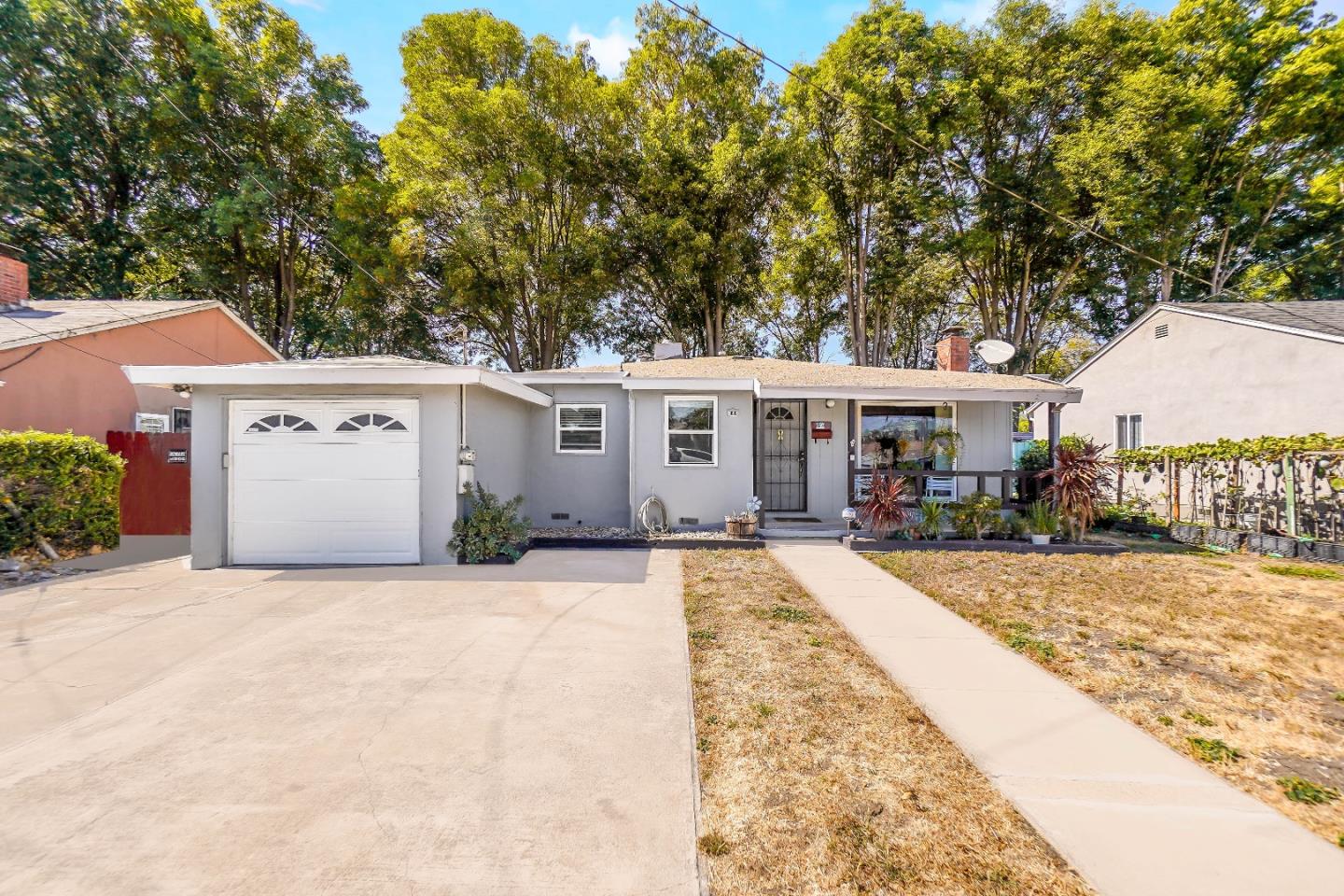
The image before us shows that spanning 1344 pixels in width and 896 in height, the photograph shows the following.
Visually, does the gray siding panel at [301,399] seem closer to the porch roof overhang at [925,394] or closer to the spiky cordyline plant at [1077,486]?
the porch roof overhang at [925,394]

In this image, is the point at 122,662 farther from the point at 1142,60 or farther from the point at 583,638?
the point at 1142,60

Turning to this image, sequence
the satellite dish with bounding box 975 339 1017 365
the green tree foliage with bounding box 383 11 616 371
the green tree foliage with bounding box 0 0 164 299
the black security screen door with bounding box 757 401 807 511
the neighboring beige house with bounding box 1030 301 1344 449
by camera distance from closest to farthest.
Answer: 1. the neighboring beige house with bounding box 1030 301 1344 449
2. the black security screen door with bounding box 757 401 807 511
3. the satellite dish with bounding box 975 339 1017 365
4. the green tree foliage with bounding box 0 0 164 299
5. the green tree foliage with bounding box 383 11 616 371

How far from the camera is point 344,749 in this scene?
2932 mm

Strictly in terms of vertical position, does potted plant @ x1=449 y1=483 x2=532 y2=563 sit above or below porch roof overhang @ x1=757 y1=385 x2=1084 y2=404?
below

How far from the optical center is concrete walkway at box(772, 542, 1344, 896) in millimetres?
2082

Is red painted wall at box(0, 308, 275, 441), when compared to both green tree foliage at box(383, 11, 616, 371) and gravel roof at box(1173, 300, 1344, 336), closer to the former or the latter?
green tree foliage at box(383, 11, 616, 371)

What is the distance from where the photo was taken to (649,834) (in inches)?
90.6

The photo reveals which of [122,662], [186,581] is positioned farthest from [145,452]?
[122,662]

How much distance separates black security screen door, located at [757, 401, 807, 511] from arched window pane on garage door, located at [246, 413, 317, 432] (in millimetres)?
7553

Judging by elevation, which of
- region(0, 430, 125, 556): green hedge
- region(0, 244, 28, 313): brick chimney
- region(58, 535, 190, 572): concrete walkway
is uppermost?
region(0, 244, 28, 313): brick chimney

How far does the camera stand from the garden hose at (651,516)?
9352mm

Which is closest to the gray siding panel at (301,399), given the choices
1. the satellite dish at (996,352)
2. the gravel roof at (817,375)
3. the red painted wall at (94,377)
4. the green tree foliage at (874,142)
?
the gravel roof at (817,375)

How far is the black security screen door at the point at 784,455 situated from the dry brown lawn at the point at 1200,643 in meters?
3.24

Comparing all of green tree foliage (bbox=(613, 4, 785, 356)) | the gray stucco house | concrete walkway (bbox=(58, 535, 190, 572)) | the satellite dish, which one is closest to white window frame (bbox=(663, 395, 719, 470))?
the gray stucco house
